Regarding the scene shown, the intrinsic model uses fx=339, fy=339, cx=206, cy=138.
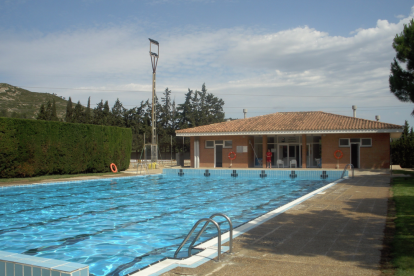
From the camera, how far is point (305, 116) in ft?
95.8

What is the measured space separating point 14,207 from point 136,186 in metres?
6.76

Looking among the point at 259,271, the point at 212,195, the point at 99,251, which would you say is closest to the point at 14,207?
the point at 99,251

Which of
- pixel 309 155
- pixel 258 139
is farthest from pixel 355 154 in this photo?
pixel 258 139

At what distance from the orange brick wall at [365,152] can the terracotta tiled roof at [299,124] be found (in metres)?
0.83

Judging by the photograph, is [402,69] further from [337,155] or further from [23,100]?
[23,100]

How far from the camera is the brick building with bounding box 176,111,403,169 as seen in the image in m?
23.7

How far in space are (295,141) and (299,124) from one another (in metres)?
1.77

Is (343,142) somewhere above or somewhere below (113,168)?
above

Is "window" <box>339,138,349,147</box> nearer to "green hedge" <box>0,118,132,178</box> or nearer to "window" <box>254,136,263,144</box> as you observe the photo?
"window" <box>254,136,263,144</box>

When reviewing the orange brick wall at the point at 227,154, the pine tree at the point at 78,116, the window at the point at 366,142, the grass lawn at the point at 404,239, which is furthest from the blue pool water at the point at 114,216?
the pine tree at the point at 78,116

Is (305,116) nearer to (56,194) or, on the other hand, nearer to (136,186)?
(136,186)

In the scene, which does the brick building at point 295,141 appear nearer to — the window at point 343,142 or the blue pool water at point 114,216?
the window at point 343,142

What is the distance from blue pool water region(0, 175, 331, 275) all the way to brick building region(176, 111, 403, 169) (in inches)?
318

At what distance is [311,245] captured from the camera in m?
5.26
